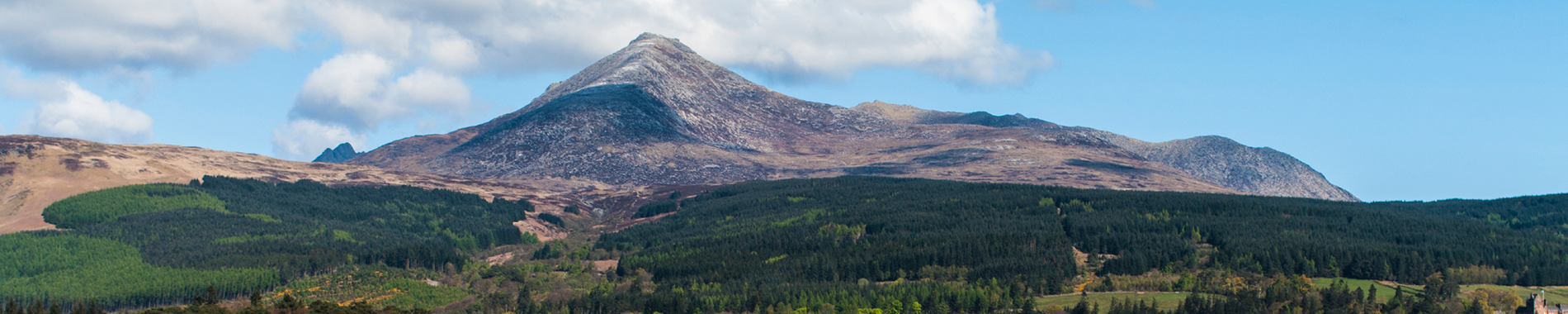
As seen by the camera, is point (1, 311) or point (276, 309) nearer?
point (1, 311)

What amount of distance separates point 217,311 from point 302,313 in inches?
487

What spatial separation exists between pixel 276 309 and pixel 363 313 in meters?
14.0

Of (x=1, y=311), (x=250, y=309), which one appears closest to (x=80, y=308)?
(x=1, y=311)

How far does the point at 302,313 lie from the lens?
7830 inches

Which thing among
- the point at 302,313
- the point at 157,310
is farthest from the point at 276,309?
the point at 157,310

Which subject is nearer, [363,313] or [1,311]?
[1,311]

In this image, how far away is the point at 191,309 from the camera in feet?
636

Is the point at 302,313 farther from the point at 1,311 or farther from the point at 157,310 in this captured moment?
the point at 1,311

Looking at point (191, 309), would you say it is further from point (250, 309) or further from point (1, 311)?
point (1, 311)

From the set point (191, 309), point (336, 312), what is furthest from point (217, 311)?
point (336, 312)

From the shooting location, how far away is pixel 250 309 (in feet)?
636

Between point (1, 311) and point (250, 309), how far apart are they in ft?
115

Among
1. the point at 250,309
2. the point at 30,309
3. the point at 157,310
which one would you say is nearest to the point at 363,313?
the point at 250,309

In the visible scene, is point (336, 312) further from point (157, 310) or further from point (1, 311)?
point (1, 311)
